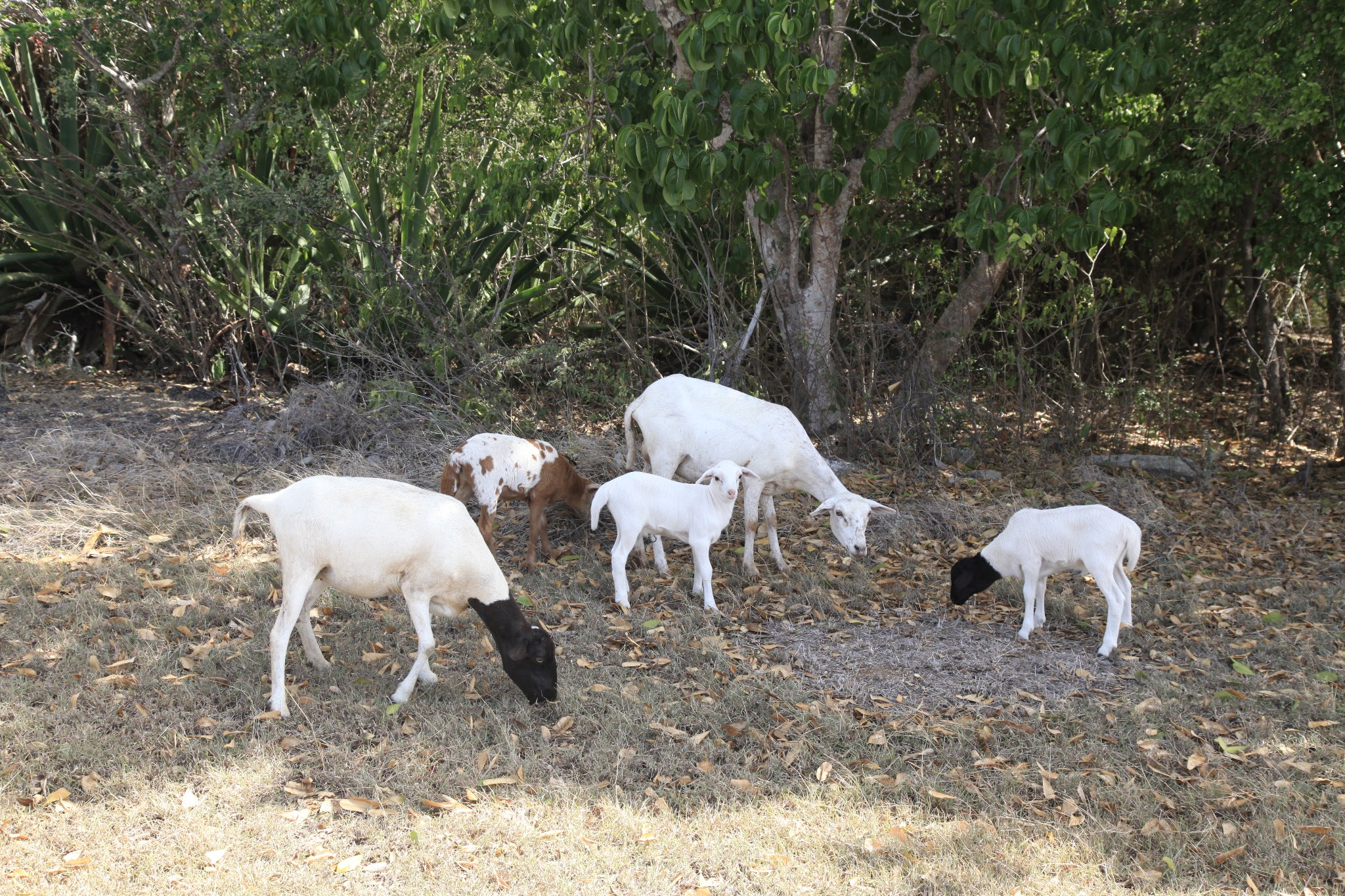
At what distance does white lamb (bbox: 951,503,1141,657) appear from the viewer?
5840 millimetres

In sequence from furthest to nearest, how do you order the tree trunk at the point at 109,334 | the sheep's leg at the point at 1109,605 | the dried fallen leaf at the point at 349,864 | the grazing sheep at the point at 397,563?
1. the tree trunk at the point at 109,334
2. the sheep's leg at the point at 1109,605
3. the grazing sheep at the point at 397,563
4. the dried fallen leaf at the point at 349,864

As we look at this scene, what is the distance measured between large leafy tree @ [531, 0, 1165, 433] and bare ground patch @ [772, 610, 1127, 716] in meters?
Answer: 2.92

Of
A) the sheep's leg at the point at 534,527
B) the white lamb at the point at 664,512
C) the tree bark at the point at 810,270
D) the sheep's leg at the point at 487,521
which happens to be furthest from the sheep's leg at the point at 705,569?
the tree bark at the point at 810,270

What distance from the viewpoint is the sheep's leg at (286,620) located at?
15.8 feet

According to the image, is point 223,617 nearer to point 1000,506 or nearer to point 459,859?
point 459,859

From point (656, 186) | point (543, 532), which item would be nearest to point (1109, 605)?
point (543, 532)

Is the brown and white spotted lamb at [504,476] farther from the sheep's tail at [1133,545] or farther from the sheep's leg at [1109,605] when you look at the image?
the sheep's tail at [1133,545]

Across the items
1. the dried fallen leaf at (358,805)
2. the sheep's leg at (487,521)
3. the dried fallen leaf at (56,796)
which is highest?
the sheep's leg at (487,521)

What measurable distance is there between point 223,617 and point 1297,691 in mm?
5533

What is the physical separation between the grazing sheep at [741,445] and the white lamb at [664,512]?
59 centimetres

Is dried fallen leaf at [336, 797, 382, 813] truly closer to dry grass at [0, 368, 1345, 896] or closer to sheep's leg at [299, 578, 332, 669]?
dry grass at [0, 368, 1345, 896]

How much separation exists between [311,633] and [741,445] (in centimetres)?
292

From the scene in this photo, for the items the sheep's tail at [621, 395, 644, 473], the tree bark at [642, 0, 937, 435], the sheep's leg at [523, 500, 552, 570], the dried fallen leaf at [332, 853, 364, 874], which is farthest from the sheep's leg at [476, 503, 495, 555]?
the tree bark at [642, 0, 937, 435]

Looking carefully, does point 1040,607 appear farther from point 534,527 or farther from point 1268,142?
point 1268,142
